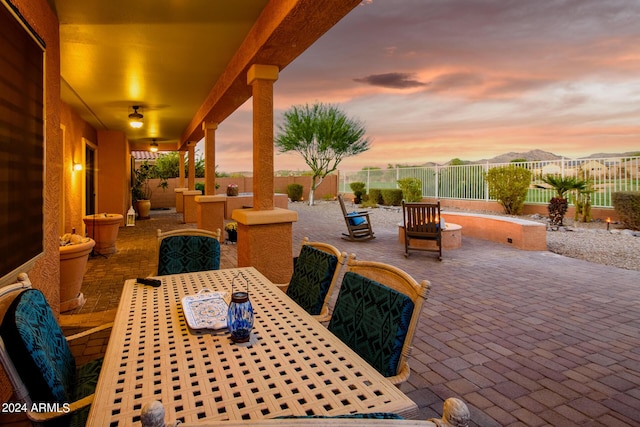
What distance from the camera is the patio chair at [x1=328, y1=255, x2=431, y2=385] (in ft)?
4.50

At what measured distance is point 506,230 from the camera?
6.70 metres

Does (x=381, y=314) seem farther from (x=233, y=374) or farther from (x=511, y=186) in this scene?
(x=511, y=186)

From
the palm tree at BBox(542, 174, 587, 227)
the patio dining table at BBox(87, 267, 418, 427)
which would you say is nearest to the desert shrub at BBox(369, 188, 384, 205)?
the palm tree at BBox(542, 174, 587, 227)

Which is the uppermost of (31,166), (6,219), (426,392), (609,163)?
(609,163)

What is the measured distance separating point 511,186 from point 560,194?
1562 millimetres

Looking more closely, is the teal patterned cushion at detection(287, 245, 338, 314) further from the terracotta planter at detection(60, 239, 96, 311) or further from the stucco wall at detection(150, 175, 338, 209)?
the stucco wall at detection(150, 175, 338, 209)

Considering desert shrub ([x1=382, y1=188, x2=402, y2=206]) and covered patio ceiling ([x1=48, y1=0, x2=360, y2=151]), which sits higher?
covered patio ceiling ([x1=48, y1=0, x2=360, y2=151])

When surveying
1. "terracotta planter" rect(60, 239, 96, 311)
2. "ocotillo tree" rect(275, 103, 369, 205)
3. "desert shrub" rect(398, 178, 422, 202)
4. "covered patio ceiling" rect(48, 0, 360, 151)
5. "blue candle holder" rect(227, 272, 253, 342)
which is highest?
"ocotillo tree" rect(275, 103, 369, 205)

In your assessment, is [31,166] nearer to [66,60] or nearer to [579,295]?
[66,60]

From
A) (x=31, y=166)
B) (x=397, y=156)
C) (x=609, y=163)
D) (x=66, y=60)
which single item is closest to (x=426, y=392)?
(x=31, y=166)

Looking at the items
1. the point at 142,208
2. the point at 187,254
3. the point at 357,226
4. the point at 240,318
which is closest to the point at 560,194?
the point at 357,226

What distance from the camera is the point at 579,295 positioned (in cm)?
383

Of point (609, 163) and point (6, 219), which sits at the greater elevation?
point (609, 163)

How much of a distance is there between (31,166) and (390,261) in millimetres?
4591
